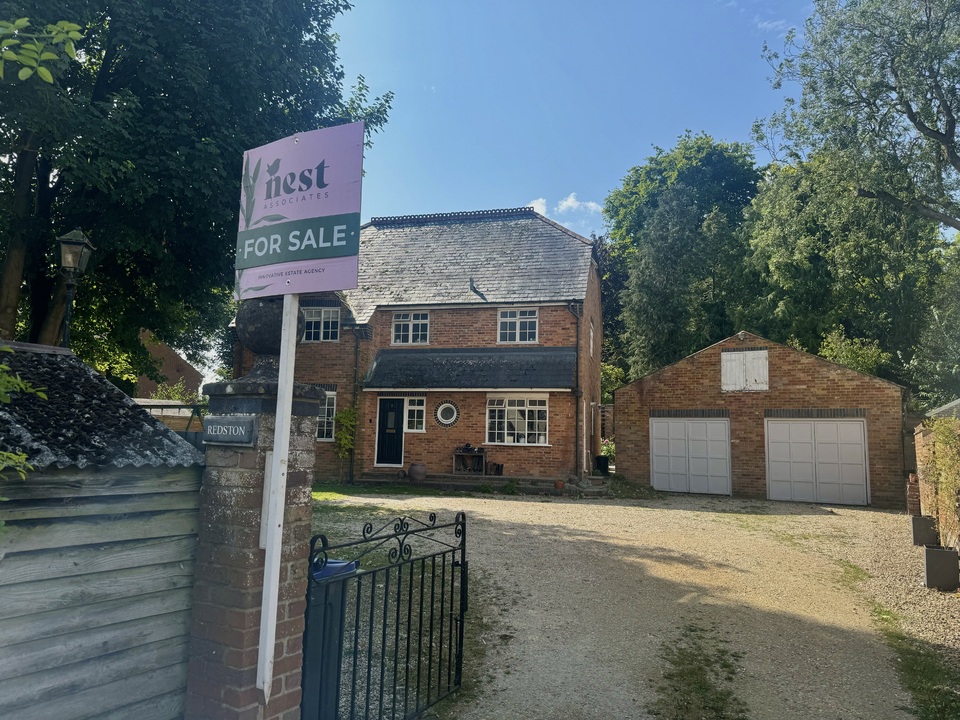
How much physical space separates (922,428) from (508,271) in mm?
12969

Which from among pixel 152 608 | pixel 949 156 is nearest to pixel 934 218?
pixel 949 156

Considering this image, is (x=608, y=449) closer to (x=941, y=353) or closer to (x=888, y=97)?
(x=941, y=353)

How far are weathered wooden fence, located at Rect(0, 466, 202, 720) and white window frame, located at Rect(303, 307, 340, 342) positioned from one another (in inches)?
713

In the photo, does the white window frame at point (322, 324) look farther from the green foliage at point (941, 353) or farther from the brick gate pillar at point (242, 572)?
the green foliage at point (941, 353)

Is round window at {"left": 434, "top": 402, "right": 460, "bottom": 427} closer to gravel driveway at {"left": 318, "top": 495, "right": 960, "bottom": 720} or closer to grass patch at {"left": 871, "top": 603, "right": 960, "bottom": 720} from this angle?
gravel driveway at {"left": 318, "top": 495, "right": 960, "bottom": 720}

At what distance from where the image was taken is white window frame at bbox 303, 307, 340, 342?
68.8 feet

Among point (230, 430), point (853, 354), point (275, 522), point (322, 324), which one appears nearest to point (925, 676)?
point (275, 522)

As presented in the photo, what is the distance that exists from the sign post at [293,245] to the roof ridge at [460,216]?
848 inches

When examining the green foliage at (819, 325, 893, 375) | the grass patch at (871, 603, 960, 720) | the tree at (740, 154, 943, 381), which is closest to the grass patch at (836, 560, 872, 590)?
the grass patch at (871, 603, 960, 720)

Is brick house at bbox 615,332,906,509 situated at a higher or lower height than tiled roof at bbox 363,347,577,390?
lower

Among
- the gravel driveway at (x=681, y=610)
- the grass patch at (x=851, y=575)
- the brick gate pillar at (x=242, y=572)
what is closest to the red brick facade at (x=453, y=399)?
the gravel driveway at (x=681, y=610)

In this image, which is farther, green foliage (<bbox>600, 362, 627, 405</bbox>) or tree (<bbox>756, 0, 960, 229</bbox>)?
green foliage (<bbox>600, 362, 627, 405</bbox>)

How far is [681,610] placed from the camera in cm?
727

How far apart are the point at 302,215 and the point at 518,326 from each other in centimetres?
1756
